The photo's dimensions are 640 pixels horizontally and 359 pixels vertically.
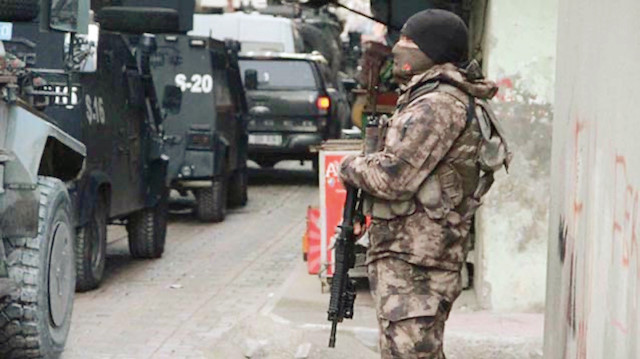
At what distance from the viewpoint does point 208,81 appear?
17.2m

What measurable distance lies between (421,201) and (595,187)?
2.36 ft

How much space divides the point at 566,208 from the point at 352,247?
3.06ft

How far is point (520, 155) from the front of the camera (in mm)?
9539

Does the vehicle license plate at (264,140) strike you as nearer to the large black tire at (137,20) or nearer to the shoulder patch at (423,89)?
the large black tire at (137,20)

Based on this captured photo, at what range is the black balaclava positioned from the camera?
19.6ft

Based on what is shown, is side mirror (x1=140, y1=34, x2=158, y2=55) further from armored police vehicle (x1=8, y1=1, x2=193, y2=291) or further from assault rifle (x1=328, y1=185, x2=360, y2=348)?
assault rifle (x1=328, y1=185, x2=360, y2=348)

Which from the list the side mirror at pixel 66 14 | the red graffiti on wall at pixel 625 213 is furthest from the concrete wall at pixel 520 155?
the red graffiti on wall at pixel 625 213

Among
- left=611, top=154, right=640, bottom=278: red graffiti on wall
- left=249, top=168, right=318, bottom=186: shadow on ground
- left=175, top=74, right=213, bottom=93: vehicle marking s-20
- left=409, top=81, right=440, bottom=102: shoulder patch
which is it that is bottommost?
left=249, top=168, right=318, bottom=186: shadow on ground

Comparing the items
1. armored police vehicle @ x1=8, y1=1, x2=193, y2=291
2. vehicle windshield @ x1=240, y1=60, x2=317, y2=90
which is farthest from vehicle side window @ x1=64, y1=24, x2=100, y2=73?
vehicle windshield @ x1=240, y1=60, x2=317, y2=90

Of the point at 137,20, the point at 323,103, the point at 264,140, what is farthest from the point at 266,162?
the point at 137,20

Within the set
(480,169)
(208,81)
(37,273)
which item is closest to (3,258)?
(37,273)

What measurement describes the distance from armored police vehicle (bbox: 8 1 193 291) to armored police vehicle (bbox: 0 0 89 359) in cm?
103

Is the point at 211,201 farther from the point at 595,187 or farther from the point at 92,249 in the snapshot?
the point at 595,187

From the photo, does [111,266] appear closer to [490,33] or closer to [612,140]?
[490,33]
